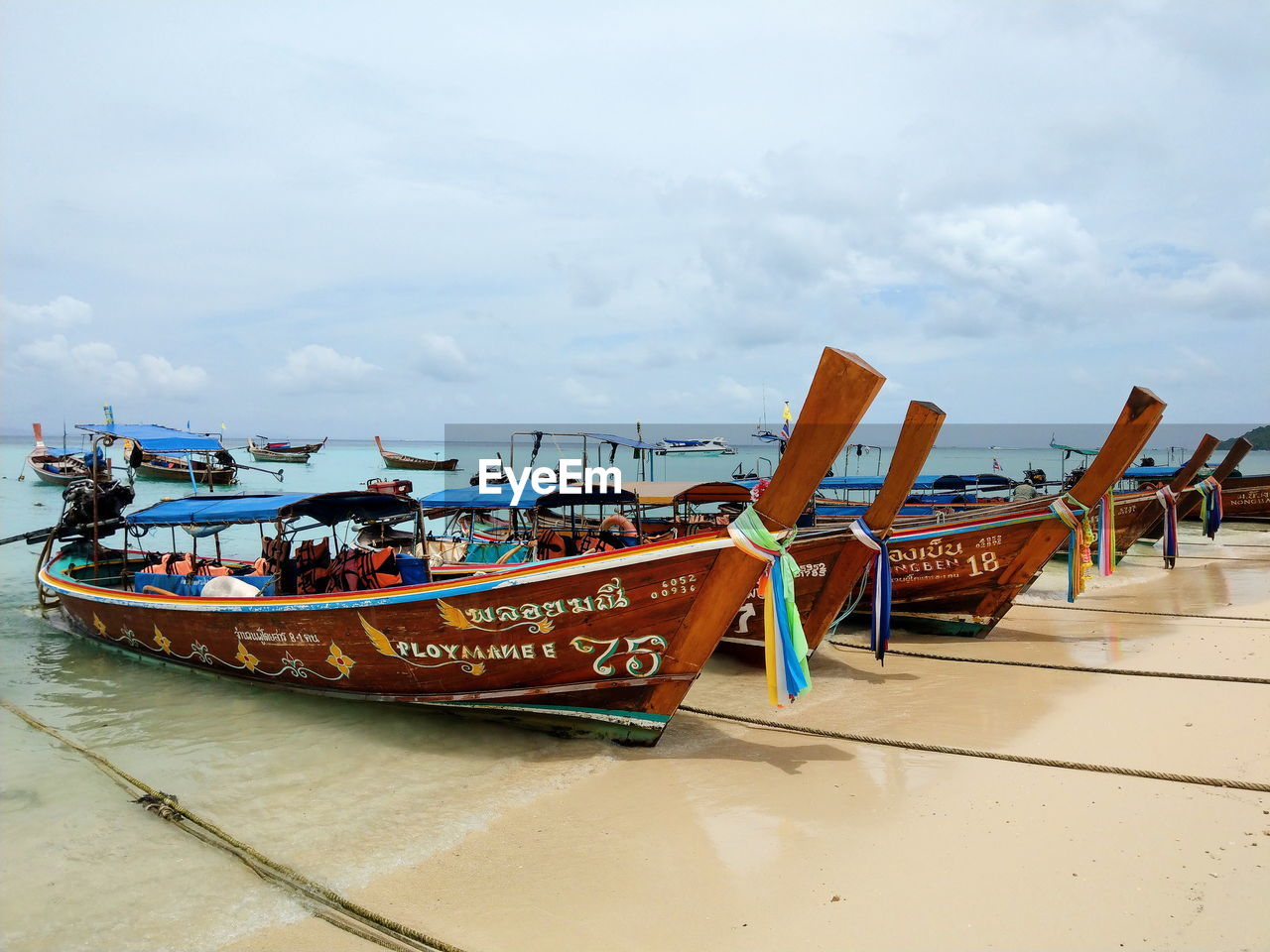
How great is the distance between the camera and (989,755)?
18.3 ft

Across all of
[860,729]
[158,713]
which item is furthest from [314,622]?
[860,729]

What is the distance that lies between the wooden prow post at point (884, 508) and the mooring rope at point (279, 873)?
4906 mm

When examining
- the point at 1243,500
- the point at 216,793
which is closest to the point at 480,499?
the point at 216,793

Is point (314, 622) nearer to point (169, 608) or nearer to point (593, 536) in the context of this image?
point (169, 608)

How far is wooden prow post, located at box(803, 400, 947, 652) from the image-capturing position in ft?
22.9

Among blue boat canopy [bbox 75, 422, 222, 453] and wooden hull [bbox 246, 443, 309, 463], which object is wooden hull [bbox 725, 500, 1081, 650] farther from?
wooden hull [bbox 246, 443, 309, 463]

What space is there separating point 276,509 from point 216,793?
3458 mm

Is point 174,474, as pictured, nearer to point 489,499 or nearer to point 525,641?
point 489,499

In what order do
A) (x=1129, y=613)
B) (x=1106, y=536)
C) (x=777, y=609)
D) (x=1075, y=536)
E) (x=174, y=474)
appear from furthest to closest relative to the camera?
(x=174, y=474) < (x=1129, y=613) < (x=1106, y=536) < (x=1075, y=536) < (x=777, y=609)

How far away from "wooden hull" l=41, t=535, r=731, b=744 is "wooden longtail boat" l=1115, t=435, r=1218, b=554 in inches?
538

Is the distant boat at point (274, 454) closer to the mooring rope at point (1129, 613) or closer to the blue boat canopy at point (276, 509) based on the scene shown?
the blue boat canopy at point (276, 509)

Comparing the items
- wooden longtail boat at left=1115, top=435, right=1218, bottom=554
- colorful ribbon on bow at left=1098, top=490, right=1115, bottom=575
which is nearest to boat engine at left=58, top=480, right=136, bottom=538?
colorful ribbon on bow at left=1098, top=490, right=1115, bottom=575

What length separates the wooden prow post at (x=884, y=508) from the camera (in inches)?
275

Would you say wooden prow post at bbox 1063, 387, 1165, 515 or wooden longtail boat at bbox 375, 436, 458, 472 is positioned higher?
wooden prow post at bbox 1063, 387, 1165, 515
